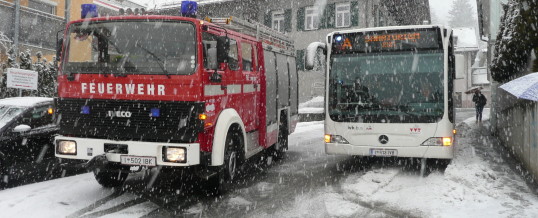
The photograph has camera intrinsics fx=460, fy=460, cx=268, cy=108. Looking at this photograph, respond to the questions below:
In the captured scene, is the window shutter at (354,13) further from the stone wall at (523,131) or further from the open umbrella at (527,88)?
the open umbrella at (527,88)

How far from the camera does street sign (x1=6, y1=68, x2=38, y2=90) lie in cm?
1234

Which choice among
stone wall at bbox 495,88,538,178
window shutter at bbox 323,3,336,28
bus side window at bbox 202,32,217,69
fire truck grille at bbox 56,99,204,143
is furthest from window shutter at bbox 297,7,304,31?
fire truck grille at bbox 56,99,204,143

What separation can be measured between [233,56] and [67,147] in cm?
271

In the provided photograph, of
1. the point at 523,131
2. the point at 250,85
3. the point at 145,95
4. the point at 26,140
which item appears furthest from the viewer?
the point at 523,131

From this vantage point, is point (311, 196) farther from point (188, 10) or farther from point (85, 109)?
point (85, 109)

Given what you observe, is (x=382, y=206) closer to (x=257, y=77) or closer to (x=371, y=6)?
(x=257, y=77)

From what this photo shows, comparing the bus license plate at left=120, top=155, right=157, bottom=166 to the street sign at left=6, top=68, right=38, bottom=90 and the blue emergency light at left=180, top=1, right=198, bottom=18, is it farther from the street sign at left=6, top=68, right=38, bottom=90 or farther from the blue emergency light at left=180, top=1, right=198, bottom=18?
the street sign at left=6, top=68, right=38, bottom=90

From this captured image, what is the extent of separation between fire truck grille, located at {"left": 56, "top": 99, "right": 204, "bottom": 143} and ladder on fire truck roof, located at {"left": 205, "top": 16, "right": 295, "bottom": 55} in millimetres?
1689

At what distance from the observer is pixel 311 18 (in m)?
28.0

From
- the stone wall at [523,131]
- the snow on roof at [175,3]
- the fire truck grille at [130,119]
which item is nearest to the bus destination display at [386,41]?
the stone wall at [523,131]

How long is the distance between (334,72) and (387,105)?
1.16 metres

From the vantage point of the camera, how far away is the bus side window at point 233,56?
6.93 metres

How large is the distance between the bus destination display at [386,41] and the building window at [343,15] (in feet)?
61.4

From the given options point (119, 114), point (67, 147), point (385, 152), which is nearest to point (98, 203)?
point (67, 147)
